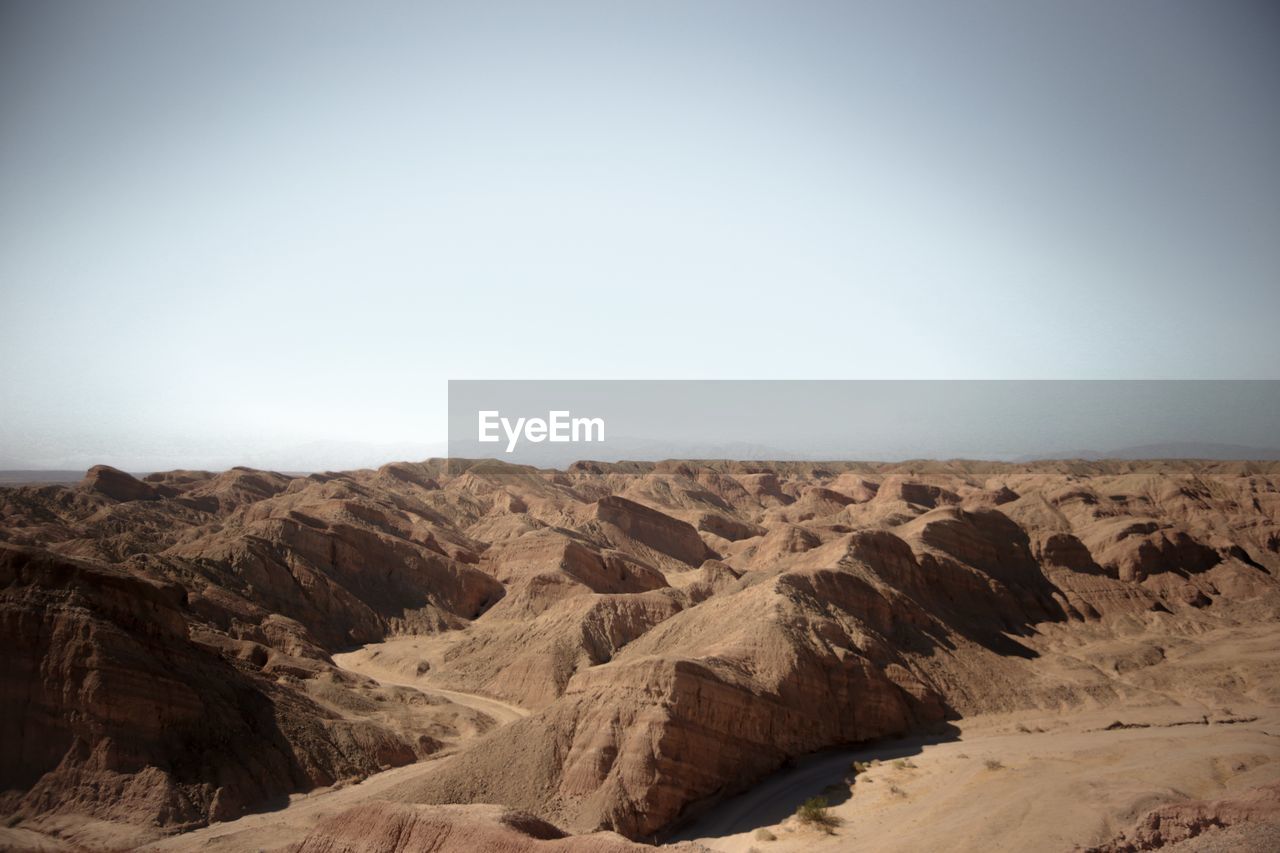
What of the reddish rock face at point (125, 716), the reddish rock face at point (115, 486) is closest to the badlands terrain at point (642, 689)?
the reddish rock face at point (125, 716)

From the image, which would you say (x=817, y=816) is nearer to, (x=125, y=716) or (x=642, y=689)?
(x=642, y=689)

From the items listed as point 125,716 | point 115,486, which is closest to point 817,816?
point 125,716

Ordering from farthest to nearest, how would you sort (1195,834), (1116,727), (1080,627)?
1. (1080,627)
2. (1116,727)
3. (1195,834)

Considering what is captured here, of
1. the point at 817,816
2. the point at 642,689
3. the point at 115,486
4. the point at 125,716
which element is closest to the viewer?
the point at 817,816

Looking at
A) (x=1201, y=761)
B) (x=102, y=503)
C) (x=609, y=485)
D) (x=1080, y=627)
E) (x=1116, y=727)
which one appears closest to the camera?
(x=1201, y=761)

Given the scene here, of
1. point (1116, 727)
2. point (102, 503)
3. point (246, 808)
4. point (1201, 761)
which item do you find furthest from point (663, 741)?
point (102, 503)

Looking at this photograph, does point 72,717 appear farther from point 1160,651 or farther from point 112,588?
point 1160,651
